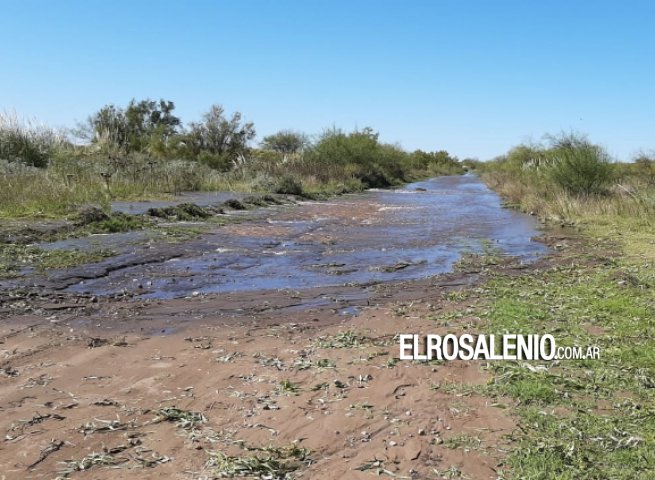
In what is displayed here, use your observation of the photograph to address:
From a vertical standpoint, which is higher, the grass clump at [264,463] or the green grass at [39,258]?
the green grass at [39,258]

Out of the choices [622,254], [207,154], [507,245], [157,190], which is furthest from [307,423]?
[207,154]

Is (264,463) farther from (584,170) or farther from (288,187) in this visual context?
(288,187)

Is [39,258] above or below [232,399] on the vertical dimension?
above

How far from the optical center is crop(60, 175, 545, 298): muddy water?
8.44 m

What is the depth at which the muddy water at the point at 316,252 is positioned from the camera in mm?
8438

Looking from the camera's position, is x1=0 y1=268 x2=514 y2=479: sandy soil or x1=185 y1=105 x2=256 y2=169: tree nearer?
x1=0 y1=268 x2=514 y2=479: sandy soil

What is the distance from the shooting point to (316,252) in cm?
1161

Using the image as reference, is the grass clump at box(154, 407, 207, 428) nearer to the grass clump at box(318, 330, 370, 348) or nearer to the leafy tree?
the grass clump at box(318, 330, 370, 348)

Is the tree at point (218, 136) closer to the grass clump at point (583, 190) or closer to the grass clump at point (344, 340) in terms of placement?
the grass clump at point (583, 190)

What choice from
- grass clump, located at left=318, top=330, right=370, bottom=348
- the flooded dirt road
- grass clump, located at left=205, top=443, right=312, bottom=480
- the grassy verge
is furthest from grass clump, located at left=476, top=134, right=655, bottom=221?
grass clump, located at left=205, top=443, right=312, bottom=480

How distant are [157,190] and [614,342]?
61.6 ft

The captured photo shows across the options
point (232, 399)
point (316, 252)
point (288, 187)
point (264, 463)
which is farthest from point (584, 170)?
point (264, 463)

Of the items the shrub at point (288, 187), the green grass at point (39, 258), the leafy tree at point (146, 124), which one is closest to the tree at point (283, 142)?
the leafy tree at point (146, 124)

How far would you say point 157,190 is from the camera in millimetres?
21312
